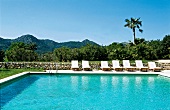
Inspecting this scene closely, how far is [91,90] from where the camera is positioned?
10.7m

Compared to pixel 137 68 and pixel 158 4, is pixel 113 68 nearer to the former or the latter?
pixel 137 68

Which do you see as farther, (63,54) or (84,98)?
(63,54)

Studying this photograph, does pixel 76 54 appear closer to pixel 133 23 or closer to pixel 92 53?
pixel 92 53

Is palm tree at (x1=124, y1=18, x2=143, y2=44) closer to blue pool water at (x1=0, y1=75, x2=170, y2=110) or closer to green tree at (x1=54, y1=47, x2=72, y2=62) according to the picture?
green tree at (x1=54, y1=47, x2=72, y2=62)

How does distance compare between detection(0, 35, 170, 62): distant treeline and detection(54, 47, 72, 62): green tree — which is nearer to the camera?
detection(0, 35, 170, 62): distant treeline

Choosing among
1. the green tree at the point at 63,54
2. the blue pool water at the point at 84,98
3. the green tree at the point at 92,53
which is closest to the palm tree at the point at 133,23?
the green tree at the point at 92,53

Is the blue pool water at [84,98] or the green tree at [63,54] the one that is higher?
the green tree at [63,54]

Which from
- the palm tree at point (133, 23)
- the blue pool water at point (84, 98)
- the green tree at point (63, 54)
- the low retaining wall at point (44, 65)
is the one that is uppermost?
the palm tree at point (133, 23)

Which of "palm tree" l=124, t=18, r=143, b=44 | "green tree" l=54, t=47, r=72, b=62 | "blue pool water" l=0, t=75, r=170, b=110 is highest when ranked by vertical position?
"palm tree" l=124, t=18, r=143, b=44

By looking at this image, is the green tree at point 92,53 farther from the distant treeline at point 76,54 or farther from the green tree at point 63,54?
the green tree at point 63,54

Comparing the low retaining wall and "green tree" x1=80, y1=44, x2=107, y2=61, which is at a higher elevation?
"green tree" x1=80, y1=44, x2=107, y2=61

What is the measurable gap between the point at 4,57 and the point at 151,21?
15.6 m

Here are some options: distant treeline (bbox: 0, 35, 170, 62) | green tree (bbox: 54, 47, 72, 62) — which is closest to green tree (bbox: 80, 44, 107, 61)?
distant treeline (bbox: 0, 35, 170, 62)

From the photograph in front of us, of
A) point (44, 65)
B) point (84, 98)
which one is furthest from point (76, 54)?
point (84, 98)
